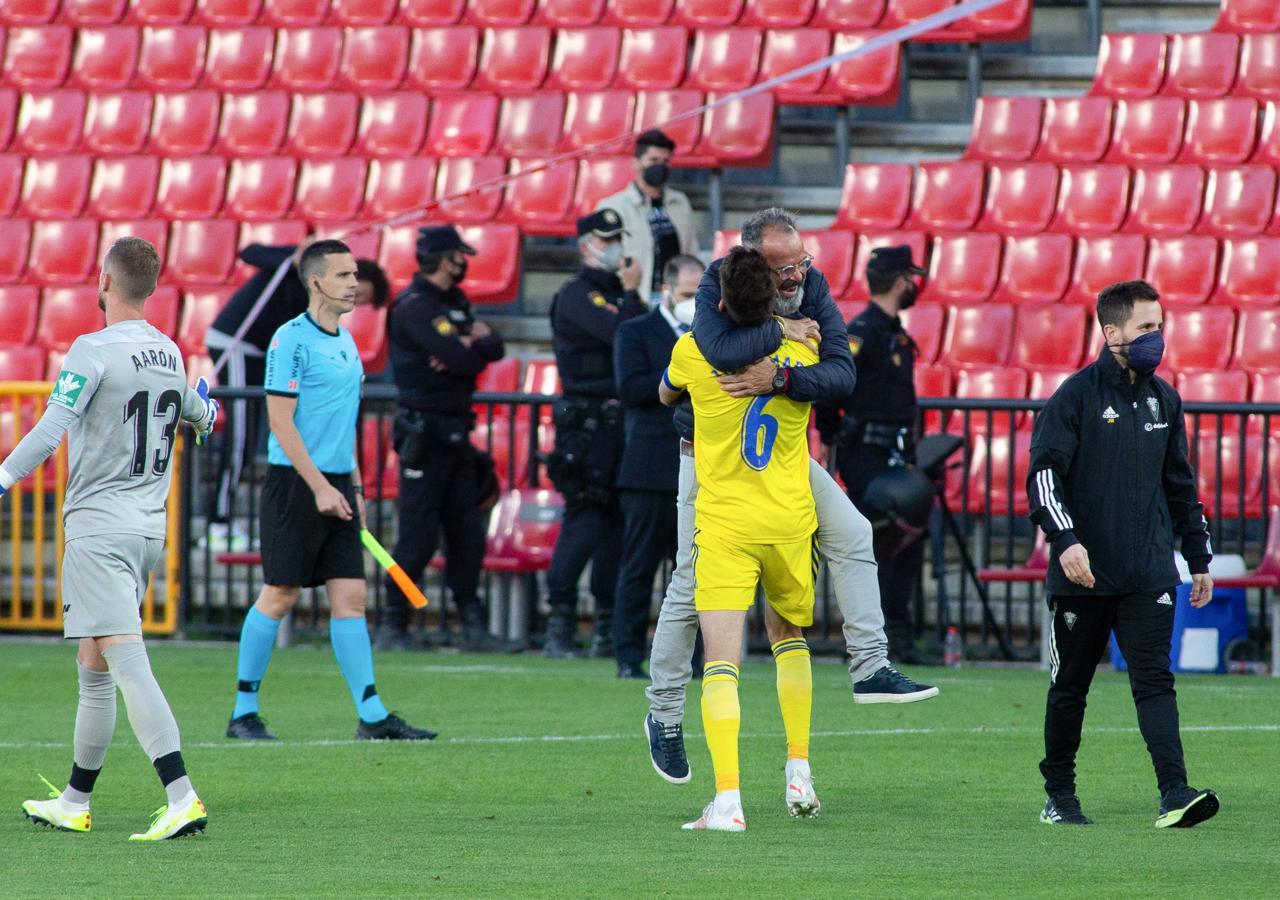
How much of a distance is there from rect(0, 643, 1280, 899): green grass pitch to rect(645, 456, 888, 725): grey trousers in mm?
379

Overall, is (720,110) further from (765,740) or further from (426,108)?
(765,740)

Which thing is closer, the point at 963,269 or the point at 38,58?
the point at 963,269

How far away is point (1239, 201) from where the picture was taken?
13.4m

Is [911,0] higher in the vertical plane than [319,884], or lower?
higher

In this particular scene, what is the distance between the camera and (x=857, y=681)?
20.9ft

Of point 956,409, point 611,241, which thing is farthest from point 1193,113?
point 611,241

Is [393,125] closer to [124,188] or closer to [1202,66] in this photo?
[124,188]

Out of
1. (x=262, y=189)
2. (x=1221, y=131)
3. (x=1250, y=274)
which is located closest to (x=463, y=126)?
(x=262, y=189)

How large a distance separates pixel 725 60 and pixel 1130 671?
9.61 meters

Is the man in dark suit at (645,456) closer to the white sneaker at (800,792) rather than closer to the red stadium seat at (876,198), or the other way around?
the white sneaker at (800,792)

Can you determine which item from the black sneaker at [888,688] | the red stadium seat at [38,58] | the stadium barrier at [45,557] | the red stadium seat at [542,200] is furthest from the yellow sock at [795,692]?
the red stadium seat at [38,58]

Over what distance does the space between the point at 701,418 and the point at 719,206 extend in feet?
28.7

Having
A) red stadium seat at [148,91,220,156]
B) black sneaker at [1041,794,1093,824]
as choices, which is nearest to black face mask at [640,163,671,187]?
red stadium seat at [148,91,220,156]

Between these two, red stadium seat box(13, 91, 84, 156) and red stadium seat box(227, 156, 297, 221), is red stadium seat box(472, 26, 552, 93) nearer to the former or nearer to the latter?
red stadium seat box(227, 156, 297, 221)
